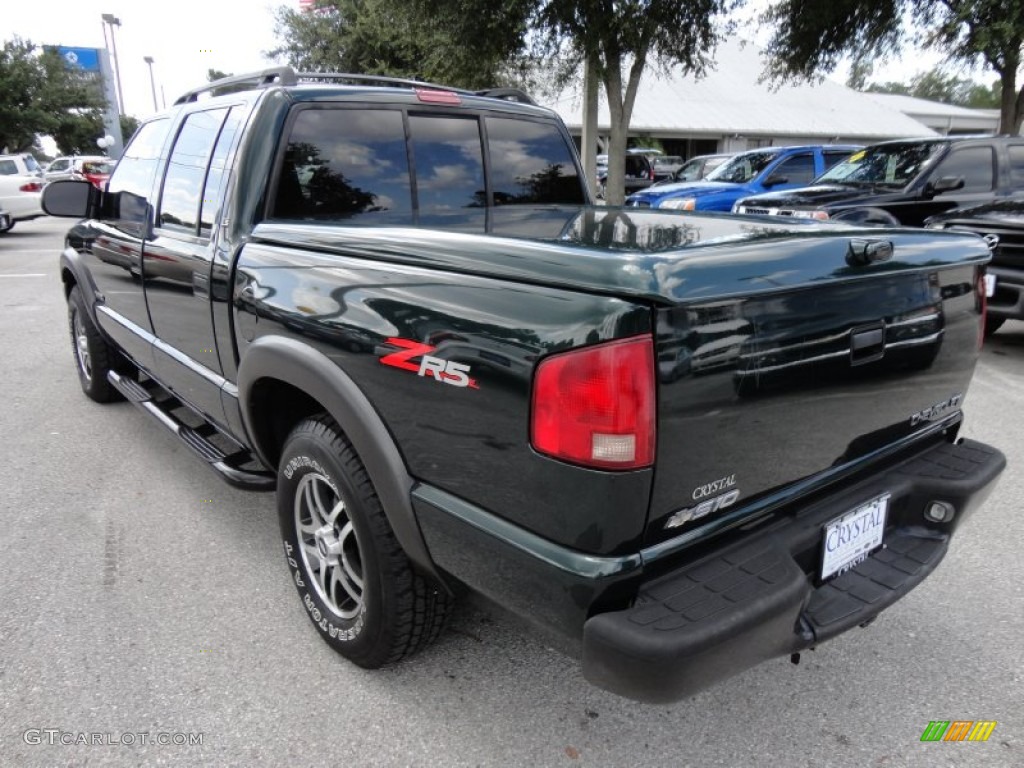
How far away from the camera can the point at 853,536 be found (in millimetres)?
2035

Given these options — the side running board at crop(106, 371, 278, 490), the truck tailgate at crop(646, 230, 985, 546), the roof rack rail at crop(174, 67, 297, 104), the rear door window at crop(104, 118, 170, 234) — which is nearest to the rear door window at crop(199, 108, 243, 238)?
the roof rack rail at crop(174, 67, 297, 104)

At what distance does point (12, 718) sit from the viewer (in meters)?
2.18

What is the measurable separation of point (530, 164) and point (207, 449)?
2034mm

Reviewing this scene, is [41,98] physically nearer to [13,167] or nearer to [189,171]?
[13,167]

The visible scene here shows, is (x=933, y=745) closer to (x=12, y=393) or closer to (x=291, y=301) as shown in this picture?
(x=291, y=301)

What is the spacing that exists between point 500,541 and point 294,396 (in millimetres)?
1250

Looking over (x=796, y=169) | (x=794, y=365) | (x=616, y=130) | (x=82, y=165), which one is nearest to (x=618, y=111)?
(x=616, y=130)

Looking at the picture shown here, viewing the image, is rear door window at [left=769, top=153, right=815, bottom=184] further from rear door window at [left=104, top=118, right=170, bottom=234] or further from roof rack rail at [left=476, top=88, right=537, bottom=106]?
rear door window at [left=104, top=118, right=170, bottom=234]

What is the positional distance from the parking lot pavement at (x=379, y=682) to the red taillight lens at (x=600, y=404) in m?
0.73

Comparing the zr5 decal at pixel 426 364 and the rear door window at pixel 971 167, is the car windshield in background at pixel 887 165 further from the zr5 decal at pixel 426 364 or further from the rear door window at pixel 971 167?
the zr5 decal at pixel 426 364

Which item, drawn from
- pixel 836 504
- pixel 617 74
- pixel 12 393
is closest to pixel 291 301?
pixel 836 504

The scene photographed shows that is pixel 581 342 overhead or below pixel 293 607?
overhead

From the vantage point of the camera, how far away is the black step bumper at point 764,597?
4.98 feet

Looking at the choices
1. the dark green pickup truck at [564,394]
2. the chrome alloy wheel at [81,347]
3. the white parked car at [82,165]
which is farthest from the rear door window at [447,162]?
A: the white parked car at [82,165]
